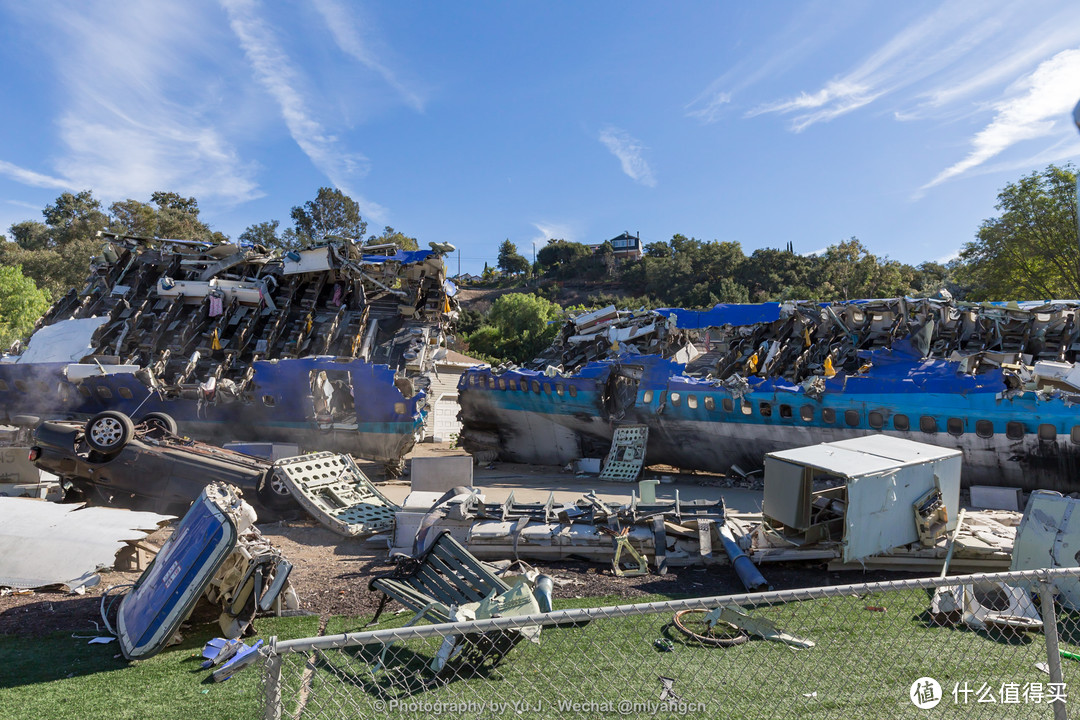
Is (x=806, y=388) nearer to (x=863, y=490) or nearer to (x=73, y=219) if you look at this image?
(x=863, y=490)

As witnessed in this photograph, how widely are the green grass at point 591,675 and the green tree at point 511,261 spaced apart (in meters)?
96.9

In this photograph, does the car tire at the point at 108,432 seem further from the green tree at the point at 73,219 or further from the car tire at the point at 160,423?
the green tree at the point at 73,219

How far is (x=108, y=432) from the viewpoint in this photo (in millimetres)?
13094

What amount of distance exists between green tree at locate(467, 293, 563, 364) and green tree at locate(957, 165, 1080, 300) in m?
31.5

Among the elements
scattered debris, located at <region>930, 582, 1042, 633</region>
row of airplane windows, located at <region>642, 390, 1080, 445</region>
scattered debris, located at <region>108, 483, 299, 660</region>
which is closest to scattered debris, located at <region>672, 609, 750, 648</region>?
scattered debris, located at <region>930, 582, 1042, 633</region>

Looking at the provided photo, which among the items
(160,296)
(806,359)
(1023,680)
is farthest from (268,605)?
(160,296)

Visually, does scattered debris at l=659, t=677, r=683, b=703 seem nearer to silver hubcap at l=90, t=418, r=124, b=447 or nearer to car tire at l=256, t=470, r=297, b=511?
car tire at l=256, t=470, r=297, b=511

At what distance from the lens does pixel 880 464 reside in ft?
30.0

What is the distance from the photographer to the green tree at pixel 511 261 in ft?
341

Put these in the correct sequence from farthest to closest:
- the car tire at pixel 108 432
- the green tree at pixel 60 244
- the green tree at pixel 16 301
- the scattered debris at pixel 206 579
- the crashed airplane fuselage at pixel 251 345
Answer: the green tree at pixel 60 244, the green tree at pixel 16 301, the crashed airplane fuselage at pixel 251 345, the car tire at pixel 108 432, the scattered debris at pixel 206 579

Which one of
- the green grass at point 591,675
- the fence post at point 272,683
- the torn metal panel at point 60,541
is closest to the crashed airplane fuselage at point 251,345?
the torn metal panel at point 60,541

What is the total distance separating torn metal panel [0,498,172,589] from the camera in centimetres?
904

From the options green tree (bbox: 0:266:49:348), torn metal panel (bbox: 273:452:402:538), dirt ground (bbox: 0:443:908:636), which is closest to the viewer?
dirt ground (bbox: 0:443:908:636)

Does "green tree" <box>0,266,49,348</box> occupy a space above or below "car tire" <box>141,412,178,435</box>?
above
